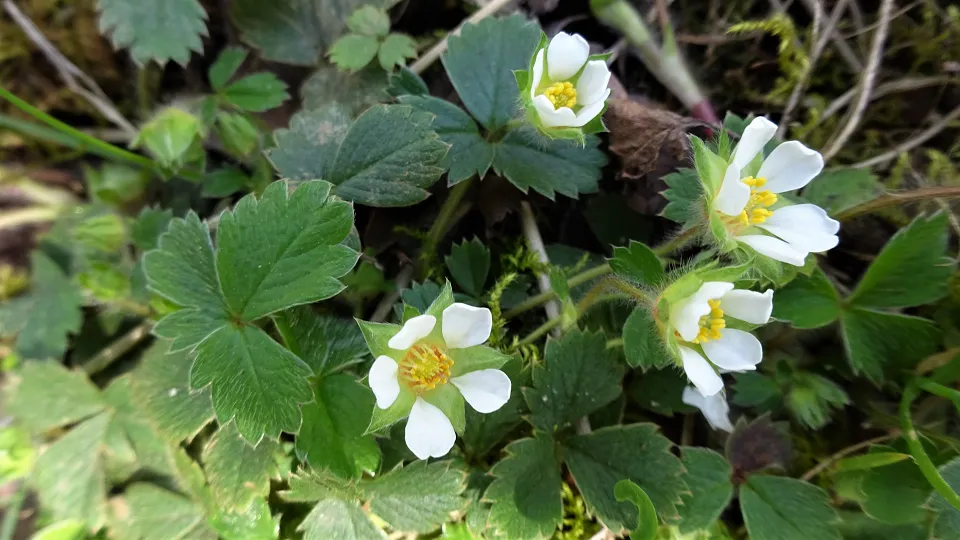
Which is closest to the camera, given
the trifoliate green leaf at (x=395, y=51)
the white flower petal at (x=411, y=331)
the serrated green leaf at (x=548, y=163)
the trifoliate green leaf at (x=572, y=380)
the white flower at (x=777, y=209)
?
the white flower petal at (x=411, y=331)

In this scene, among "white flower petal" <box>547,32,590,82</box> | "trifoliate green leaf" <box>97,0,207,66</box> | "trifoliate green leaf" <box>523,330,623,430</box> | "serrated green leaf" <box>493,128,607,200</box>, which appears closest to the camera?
"white flower petal" <box>547,32,590,82</box>

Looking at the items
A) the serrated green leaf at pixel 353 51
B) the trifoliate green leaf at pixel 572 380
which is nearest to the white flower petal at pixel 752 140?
the trifoliate green leaf at pixel 572 380

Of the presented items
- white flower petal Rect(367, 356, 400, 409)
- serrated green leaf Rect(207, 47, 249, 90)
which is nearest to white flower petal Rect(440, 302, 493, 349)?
white flower petal Rect(367, 356, 400, 409)

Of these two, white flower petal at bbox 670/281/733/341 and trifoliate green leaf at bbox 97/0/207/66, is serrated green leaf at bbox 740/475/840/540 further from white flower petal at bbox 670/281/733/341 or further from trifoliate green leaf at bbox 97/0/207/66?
trifoliate green leaf at bbox 97/0/207/66

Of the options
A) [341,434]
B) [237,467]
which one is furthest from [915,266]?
[237,467]

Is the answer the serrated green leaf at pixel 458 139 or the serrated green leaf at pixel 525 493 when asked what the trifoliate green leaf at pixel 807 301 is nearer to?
the serrated green leaf at pixel 525 493

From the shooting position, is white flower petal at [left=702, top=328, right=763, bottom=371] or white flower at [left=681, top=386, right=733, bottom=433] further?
white flower at [left=681, top=386, right=733, bottom=433]

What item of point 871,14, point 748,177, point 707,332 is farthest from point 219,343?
point 871,14

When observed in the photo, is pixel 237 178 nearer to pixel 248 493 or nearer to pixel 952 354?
pixel 248 493
